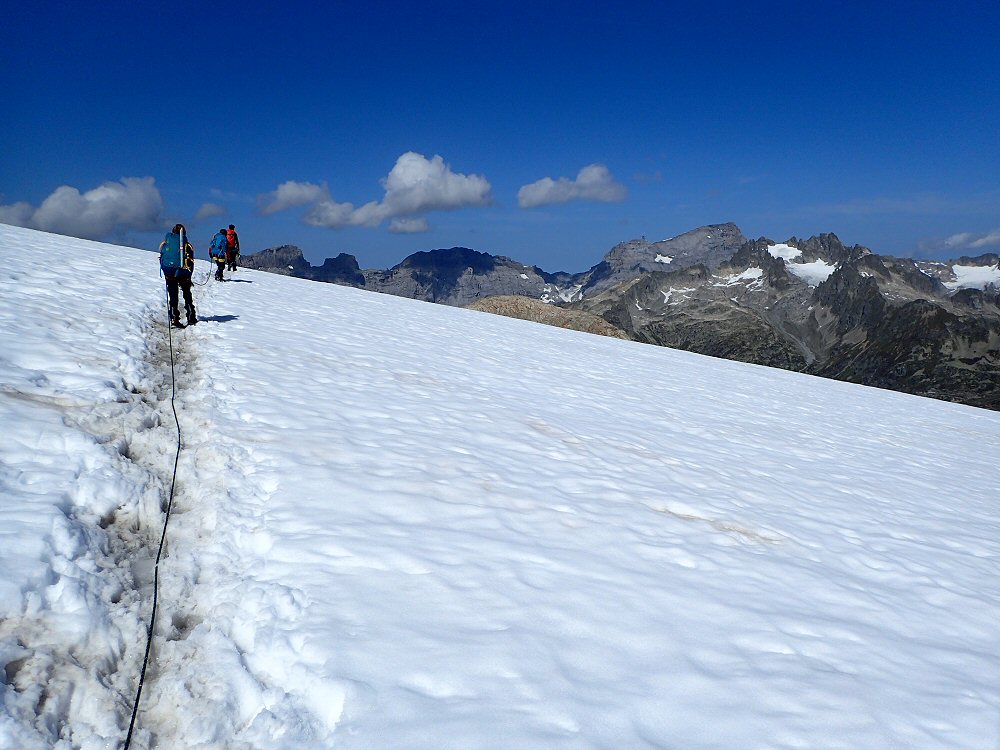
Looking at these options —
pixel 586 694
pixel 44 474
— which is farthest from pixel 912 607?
pixel 44 474

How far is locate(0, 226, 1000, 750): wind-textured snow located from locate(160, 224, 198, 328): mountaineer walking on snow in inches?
103

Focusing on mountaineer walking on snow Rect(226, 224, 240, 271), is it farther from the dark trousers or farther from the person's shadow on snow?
the dark trousers

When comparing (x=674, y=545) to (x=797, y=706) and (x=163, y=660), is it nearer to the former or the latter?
(x=797, y=706)

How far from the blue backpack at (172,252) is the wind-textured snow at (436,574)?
2939 mm

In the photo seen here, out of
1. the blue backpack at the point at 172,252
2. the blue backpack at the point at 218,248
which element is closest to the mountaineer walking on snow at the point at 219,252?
the blue backpack at the point at 218,248

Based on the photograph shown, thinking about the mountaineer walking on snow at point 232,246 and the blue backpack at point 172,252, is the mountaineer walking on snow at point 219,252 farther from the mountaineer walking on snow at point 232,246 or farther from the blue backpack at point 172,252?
the blue backpack at point 172,252

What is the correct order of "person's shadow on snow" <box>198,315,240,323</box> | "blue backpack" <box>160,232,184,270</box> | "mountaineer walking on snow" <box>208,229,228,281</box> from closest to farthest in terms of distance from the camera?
"blue backpack" <box>160,232,184,270</box> → "person's shadow on snow" <box>198,315,240,323</box> → "mountaineer walking on snow" <box>208,229,228,281</box>

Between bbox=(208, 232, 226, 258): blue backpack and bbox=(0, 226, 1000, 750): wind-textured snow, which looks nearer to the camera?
bbox=(0, 226, 1000, 750): wind-textured snow

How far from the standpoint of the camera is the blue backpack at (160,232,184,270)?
15203mm

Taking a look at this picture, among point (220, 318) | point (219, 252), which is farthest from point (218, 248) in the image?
point (220, 318)

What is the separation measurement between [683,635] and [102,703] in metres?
4.29

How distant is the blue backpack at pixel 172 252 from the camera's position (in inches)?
599

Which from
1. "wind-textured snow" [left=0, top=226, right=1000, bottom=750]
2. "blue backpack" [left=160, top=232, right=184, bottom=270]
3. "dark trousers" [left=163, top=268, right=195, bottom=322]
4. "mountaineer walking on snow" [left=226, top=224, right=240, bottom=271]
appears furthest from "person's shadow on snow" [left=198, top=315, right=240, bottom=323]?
"mountaineer walking on snow" [left=226, top=224, right=240, bottom=271]

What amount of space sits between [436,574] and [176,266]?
42.9 feet
